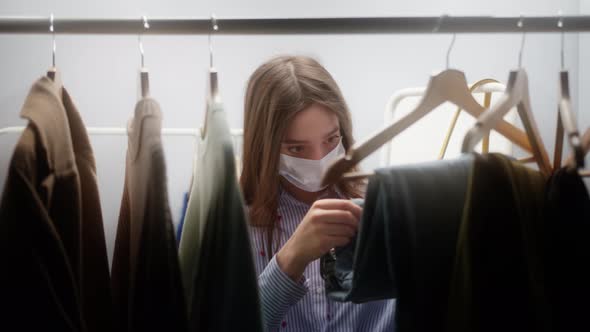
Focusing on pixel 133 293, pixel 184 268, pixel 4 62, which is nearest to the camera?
pixel 133 293

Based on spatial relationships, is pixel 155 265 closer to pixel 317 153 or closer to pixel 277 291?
pixel 277 291

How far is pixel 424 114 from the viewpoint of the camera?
604mm

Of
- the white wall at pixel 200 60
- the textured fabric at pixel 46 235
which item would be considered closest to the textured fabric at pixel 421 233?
the textured fabric at pixel 46 235

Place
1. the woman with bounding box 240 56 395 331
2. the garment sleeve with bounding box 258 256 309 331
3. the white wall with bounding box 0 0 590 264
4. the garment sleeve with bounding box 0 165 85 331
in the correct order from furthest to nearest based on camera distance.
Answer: the white wall with bounding box 0 0 590 264 < the woman with bounding box 240 56 395 331 < the garment sleeve with bounding box 258 256 309 331 < the garment sleeve with bounding box 0 165 85 331

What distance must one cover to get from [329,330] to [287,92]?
448 mm

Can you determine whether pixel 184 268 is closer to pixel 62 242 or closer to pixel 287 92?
pixel 62 242

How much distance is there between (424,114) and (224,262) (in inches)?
12.1

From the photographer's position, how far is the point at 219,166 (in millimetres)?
489

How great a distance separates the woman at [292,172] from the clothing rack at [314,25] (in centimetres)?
29

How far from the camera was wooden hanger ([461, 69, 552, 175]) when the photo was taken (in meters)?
0.50

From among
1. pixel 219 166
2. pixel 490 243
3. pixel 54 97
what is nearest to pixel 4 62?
pixel 54 97

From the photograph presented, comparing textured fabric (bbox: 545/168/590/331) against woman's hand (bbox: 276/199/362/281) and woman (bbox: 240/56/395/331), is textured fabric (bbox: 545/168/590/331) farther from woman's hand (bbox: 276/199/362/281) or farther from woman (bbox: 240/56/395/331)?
woman (bbox: 240/56/395/331)

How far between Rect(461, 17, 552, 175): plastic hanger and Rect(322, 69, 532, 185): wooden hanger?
0.05m

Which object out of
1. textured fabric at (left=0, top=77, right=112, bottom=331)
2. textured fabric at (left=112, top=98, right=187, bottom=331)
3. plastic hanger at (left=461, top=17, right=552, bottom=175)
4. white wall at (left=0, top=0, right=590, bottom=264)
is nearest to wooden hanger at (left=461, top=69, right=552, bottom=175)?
plastic hanger at (left=461, top=17, right=552, bottom=175)
